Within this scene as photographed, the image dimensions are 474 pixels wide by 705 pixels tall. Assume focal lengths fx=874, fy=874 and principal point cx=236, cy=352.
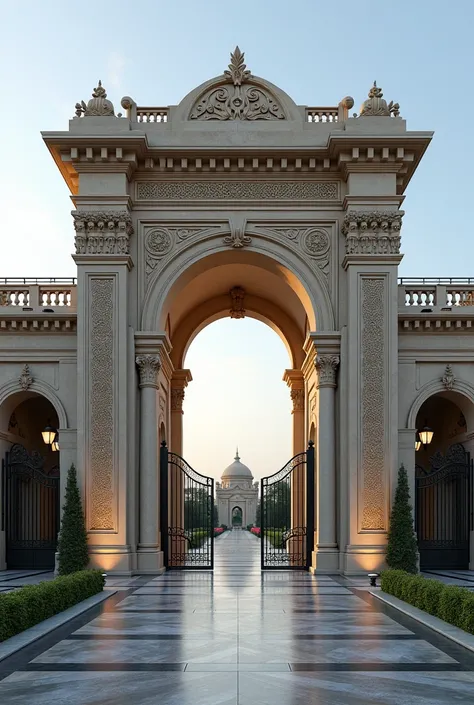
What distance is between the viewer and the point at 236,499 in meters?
123

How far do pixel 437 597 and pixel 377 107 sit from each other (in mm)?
16323

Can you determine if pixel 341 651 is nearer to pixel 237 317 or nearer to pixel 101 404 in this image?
pixel 101 404

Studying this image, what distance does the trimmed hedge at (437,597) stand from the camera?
47.7ft

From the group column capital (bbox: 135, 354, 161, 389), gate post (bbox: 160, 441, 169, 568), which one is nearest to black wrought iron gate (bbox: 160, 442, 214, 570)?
gate post (bbox: 160, 441, 169, 568)

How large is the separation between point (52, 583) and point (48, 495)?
1417 centimetres

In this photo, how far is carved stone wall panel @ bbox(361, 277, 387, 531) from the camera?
84.6 ft

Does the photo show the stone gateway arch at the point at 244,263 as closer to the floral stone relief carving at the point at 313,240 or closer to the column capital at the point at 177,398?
the floral stone relief carving at the point at 313,240

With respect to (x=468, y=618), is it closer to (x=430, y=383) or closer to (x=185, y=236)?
(x=430, y=383)

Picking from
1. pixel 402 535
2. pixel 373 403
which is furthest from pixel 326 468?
pixel 402 535

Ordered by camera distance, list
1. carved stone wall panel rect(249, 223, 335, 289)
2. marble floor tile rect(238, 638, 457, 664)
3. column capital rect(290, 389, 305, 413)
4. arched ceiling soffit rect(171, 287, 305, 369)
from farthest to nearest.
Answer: arched ceiling soffit rect(171, 287, 305, 369), column capital rect(290, 389, 305, 413), carved stone wall panel rect(249, 223, 335, 289), marble floor tile rect(238, 638, 457, 664)

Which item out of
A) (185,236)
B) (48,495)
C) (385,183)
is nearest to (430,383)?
(385,183)

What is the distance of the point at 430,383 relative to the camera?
92.3 feet

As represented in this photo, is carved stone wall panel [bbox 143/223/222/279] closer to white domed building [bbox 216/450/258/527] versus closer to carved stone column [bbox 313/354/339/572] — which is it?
carved stone column [bbox 313/354/339/572]

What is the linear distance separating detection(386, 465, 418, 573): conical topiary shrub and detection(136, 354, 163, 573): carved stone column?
6.99 m
